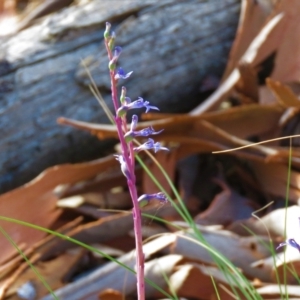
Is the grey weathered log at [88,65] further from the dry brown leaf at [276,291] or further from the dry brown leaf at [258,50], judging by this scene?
the dry brown leaf at [276,291]

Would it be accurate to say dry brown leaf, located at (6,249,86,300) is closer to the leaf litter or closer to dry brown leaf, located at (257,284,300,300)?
the leaf litter

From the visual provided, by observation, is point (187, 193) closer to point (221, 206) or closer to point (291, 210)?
point (221, 206)

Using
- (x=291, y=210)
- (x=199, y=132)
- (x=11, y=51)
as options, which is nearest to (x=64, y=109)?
(x=11, y=51)

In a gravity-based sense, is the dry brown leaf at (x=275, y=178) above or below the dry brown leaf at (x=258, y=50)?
below

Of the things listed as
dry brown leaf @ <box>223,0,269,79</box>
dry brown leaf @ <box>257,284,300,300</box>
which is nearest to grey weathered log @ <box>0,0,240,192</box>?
dry brown leaf @ <box>223,0,269,79</box>

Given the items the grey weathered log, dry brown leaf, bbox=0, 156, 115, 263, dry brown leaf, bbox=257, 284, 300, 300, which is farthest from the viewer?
the grey weathered log

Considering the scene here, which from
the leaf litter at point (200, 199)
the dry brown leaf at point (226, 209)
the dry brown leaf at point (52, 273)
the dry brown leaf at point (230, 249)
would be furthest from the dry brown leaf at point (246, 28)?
the dry brown leaf at point (52, 273)
